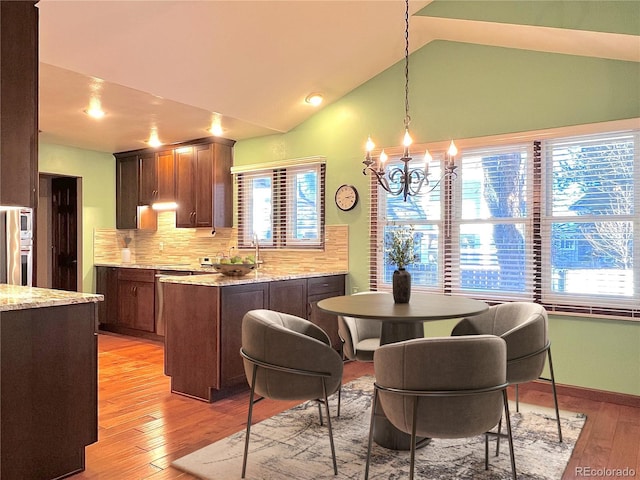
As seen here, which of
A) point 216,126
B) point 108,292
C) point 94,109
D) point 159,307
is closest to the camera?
point 94,109

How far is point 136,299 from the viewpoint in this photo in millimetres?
5887

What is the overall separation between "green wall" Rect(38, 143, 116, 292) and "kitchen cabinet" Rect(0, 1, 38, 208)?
13.5ft

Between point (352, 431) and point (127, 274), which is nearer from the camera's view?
point (352, 431)

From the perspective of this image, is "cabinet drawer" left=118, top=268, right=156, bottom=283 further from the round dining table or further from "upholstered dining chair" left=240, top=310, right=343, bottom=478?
"upholstered dining chair" left=240, top=310, right=343, bottom=478

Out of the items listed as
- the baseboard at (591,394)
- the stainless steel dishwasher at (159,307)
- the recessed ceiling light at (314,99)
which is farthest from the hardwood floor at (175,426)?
the recessed ceiling light at (314,99)

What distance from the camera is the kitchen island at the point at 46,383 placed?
2.23 meters

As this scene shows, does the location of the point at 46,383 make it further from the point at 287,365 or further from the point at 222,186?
the point at 222,186

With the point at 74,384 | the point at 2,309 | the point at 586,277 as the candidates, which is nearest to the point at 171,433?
the point at 74,384

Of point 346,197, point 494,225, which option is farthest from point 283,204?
point 494,225

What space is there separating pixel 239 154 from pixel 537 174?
3.38 meters

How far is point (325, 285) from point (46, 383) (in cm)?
279

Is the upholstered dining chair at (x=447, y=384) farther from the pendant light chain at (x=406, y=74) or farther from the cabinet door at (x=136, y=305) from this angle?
the cabinet door at (x=136, y=305)

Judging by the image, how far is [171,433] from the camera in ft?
9.94

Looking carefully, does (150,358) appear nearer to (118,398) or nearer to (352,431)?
(118,398)
